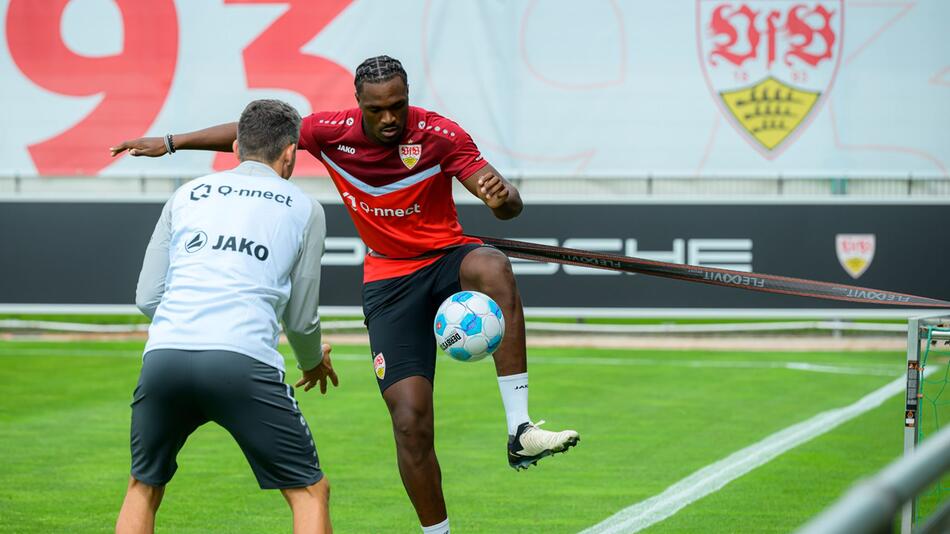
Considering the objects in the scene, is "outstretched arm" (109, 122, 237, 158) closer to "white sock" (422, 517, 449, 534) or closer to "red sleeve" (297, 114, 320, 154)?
"red sleeve" (297, 114, 320, 154)

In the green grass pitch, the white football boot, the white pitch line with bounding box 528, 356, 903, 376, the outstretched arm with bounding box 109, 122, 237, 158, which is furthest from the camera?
the white pitch line with bounding box 528, 356, 903, 376

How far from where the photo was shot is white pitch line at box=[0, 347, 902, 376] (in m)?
15.4

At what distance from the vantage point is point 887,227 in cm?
1473

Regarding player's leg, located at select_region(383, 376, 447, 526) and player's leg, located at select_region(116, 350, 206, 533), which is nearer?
player's leg, located at select_region(116, 350, 206, 533)

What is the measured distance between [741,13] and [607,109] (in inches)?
76.9

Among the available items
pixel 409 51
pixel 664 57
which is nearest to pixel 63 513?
pixel 409 51

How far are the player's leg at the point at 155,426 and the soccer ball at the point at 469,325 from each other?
1.36 metres

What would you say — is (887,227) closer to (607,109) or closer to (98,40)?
(607,109)

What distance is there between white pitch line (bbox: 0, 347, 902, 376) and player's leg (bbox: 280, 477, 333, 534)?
11333 mm

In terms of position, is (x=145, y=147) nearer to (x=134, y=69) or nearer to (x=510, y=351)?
(x=510, y=351)

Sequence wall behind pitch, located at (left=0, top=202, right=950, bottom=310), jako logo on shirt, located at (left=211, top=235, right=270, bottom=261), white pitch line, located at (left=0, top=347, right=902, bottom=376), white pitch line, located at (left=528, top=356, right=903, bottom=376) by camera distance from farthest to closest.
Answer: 1. white pitch line, located at (left=0, top=347, right=902, bottom=376)
2. white pitch line, located at (left=528, top=356, right=903, bottom=376)
3. wall behind pitch, located at (left=0, top=202, right=950, bottom=310)
4. jako logo on shirt, located at (left=211, top=235, right=270, bottom=261)

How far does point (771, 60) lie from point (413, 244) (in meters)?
9.82

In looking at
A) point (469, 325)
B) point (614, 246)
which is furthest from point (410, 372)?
point (614, 246)

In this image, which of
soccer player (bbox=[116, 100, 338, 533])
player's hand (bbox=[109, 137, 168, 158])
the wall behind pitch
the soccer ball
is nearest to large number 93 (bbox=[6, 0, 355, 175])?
the wall behind pitch
